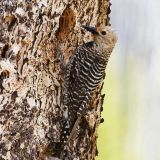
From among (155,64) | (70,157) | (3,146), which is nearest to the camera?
(3,146)

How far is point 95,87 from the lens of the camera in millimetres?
3824

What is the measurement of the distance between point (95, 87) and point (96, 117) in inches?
6.2

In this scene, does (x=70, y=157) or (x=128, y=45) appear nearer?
(x=70, y=157)

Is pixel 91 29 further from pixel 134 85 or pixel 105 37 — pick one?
pixel 134 85

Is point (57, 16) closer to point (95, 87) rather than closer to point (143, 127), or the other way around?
point (95, 87)

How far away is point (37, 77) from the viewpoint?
3580mm

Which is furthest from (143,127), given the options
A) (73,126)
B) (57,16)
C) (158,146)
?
(57,16)

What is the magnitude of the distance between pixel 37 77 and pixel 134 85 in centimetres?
90

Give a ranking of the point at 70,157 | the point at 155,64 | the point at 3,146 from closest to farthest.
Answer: the point at 3,146, the point at 70,157, the point at 155,64

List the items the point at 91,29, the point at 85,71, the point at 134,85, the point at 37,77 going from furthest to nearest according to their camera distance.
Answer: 1. the point at 134,85
2. the point at 85,71
3. the point at 91,29
4. the point at 37,77

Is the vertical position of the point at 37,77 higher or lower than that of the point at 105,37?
lower

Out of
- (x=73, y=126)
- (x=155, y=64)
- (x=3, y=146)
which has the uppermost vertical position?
(x=155, y=64)

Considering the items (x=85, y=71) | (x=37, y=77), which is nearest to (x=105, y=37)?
(x=85, y=71)

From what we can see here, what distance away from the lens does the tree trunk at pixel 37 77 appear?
11.4 ft
